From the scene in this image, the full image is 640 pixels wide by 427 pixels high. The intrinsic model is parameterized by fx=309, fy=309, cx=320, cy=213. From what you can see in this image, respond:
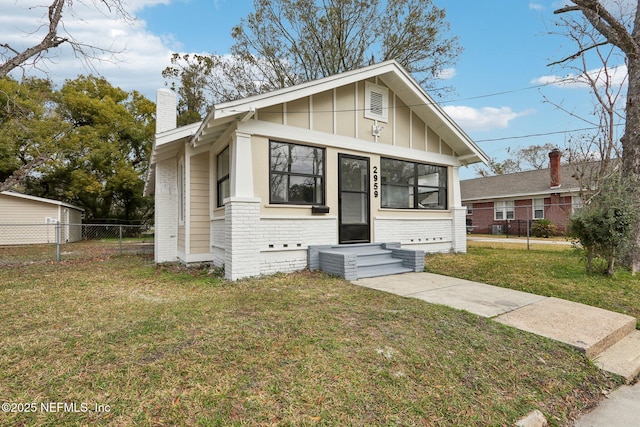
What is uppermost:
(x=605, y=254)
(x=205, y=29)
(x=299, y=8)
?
(x=299, y=8)

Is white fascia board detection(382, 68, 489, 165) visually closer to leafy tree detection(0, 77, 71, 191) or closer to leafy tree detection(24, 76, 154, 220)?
leafy tree detection(0, 77, 71, 191)

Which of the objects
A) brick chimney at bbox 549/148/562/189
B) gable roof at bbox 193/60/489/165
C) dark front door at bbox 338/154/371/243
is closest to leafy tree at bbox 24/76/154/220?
gable roof at bbox 193/60/489/165

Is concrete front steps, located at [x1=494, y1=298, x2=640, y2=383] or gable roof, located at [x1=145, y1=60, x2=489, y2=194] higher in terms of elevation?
gable roof, located at [x1=145, y1=60, x2=489, y2=194]

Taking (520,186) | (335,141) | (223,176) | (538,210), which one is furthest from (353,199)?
(520,186)

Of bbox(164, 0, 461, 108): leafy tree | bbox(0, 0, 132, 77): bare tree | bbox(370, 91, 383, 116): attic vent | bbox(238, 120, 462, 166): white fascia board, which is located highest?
bbox(164, 0, 461, 108): leafy tree

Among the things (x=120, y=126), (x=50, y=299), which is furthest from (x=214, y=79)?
(x=50, y=299)

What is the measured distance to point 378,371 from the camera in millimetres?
2518

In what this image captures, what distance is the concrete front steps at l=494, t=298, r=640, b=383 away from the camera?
3036 mm

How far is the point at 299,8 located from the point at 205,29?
6.64m

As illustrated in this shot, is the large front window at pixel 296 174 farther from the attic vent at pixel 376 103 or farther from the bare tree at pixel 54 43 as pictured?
the bare tree at pixel 54 43

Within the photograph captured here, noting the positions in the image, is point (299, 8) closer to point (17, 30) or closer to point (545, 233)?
point (17, 30)

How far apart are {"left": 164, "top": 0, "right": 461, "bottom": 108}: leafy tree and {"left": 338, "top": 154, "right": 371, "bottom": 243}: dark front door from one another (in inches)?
390

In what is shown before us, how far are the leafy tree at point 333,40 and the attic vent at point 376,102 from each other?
8.43 metres

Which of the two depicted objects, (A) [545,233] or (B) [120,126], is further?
(B) [120,126]
